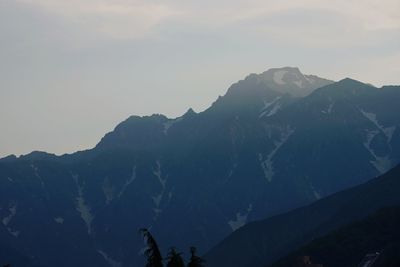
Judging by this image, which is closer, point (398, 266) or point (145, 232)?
point (145, 232)

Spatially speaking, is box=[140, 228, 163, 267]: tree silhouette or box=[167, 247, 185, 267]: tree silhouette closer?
box=[167, 247, 185, 267]: tree silhouette

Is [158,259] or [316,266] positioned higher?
[316,266]

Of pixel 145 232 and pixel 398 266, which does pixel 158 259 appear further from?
pixel 398 266

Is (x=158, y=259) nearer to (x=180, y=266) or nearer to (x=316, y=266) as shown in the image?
(x=180, y=266)

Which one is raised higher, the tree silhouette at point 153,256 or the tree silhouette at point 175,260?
the tree silhouette at point 153,256

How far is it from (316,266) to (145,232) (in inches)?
5983

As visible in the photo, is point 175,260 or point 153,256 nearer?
point 175,260

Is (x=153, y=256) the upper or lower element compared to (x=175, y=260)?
upper

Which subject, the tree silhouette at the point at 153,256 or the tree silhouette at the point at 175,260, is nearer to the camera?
the tree silhouette at the point at 175,260

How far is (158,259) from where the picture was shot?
151ft

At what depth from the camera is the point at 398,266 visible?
199m

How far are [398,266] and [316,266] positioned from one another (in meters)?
19.3

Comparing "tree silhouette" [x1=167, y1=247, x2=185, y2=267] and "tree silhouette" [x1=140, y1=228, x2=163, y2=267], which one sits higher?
"tree silhouette" [x1=140, y1=228, x2=163, y2=267]

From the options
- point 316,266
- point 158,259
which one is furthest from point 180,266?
point 316,266
